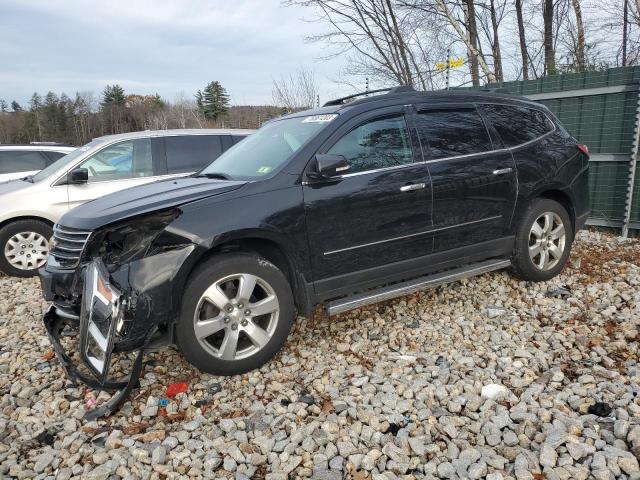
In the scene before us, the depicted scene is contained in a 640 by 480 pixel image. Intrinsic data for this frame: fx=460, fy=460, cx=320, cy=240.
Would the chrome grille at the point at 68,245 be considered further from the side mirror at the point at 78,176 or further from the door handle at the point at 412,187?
the side mirror at the point at 78,176

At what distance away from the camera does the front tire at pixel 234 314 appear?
9.75ft

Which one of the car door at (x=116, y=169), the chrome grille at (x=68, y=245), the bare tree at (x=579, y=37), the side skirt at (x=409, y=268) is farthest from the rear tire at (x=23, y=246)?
the bare tree at (x=579, y=37)

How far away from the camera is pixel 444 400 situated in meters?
2.85

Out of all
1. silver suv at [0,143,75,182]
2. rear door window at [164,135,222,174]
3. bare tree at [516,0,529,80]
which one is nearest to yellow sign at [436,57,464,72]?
bare tree at [516,0,529,80]

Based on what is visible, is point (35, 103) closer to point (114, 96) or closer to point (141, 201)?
point (114, 96)

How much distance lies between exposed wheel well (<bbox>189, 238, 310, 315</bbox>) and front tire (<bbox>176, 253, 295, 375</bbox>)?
0.32ft

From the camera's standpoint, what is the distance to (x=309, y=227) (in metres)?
3.34

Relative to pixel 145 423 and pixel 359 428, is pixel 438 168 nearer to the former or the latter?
pixel 359 428

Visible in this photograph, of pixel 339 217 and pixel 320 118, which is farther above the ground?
pixel 320 118

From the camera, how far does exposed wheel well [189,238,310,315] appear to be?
10.5ft

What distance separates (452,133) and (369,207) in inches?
47.2

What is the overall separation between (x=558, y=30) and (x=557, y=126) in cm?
1126

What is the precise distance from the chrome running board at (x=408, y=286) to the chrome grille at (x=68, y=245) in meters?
1.78

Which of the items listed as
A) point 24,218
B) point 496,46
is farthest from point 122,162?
point 496,46
